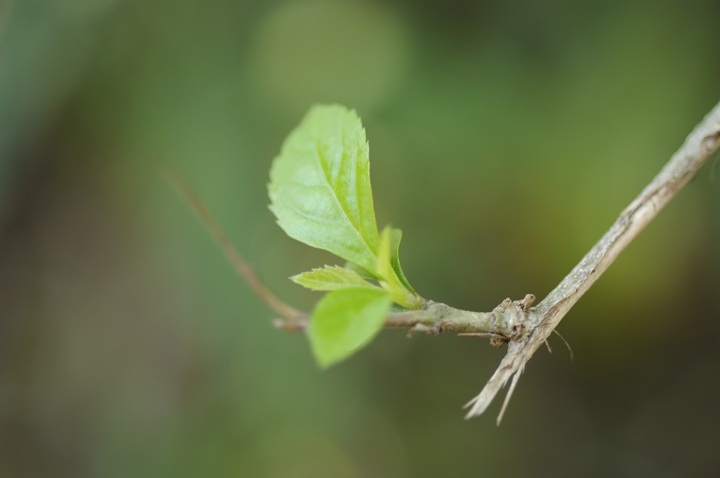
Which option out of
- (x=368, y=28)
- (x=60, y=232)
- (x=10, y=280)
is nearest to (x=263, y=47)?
(x=368, y=28)

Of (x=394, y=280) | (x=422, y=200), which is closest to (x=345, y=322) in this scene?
(x=394, y=280)

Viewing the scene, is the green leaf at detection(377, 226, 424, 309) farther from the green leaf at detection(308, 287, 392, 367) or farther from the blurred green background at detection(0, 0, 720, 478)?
the blurred green background at detection(0, 0, 720, 478)

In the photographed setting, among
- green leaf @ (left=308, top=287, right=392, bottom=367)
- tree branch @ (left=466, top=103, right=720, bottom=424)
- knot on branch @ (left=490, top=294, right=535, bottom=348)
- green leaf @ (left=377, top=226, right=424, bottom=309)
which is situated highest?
tree branch @ (left=466, top=103, right=720, bottom=424)

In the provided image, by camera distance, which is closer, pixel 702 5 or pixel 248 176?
pixel 702 5

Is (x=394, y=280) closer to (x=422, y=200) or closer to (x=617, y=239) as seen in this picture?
(x=617, y=239)

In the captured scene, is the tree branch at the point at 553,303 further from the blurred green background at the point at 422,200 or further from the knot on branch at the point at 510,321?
the blurred green background at the point at 422,200

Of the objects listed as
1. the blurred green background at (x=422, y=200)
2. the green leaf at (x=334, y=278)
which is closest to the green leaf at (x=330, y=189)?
the green leaf at (x=334, y=278)

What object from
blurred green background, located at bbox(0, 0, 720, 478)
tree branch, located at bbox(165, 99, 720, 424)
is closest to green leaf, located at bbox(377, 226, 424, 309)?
tree branch, located at bbox(165, 99, 720, 424)

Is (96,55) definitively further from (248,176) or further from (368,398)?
(368,398)
